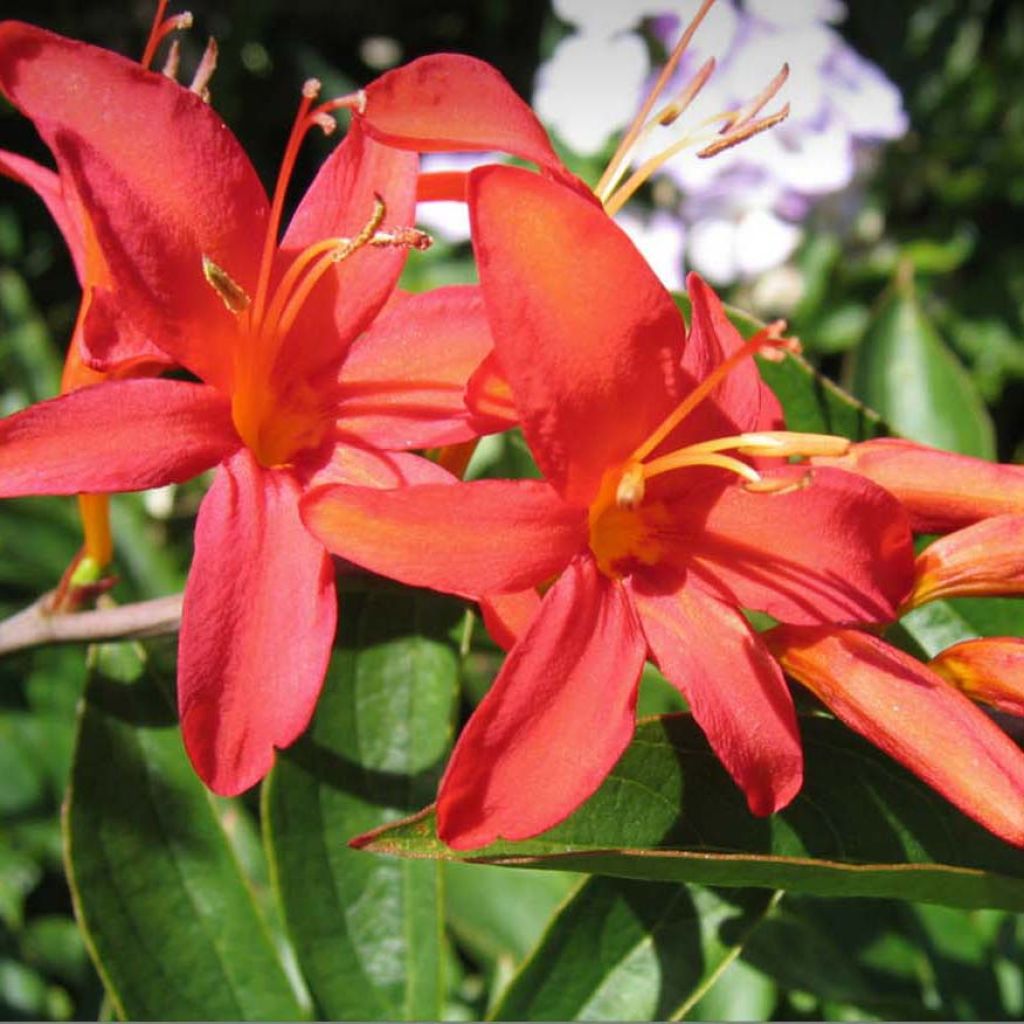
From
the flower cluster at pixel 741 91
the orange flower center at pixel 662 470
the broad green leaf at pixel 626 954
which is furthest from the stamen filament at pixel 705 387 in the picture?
the flower cluster at pixel 741 91

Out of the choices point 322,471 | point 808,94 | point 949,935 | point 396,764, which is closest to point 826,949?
point 949,935

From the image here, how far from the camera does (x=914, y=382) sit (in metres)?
1.23

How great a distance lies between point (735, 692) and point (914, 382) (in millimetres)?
663

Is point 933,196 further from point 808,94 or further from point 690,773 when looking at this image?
point 690,773

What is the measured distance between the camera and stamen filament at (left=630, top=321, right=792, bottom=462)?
26.4 inches

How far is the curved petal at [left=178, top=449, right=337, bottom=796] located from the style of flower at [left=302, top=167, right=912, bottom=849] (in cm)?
6

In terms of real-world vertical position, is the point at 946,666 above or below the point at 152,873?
above

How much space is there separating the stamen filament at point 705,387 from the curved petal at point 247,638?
17 centimetres

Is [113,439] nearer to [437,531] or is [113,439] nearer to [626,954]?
[437,531]

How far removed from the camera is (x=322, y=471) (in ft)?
2.40

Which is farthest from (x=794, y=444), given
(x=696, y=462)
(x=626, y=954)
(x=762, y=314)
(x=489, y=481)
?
(x=762, y=314)

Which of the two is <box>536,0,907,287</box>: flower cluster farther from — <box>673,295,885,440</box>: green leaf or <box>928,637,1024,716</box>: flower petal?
<box>928,637,1024,716</box>: flower petal

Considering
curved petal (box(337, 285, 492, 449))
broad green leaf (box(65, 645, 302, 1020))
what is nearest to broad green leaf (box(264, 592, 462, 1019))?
broad green leaf (box(65, 645, 302, 1020))

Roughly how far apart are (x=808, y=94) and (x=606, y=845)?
46.4 inches
